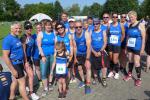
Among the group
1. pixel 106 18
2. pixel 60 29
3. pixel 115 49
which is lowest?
pixel 115 49

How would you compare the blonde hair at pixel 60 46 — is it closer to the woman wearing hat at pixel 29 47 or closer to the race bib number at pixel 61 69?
the race bib number at pixel 61 69

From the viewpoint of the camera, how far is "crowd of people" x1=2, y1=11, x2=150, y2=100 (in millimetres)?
8188

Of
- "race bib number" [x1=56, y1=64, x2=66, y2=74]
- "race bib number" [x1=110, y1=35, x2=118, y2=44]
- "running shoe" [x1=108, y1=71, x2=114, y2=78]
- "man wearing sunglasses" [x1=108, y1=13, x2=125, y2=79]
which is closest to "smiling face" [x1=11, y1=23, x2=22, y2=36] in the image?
"race bib number" [x1=56, y1=64, x2=66, y2=74]

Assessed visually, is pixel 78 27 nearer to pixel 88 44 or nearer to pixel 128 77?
pixel 88 44

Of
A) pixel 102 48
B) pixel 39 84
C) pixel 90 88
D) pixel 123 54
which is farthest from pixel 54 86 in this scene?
pixel 123 54

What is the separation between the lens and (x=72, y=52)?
8672 millimetres

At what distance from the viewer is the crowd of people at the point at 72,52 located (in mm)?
8188

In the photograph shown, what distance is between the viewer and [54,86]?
9516mm

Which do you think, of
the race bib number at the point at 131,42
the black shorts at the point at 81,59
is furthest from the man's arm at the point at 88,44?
the race bib number at the point at 131,42

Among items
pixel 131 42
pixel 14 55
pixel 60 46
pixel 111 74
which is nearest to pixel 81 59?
pixel 60 46

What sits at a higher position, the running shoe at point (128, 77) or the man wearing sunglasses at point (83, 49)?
the man wearing sunglasses at point (83, 49)

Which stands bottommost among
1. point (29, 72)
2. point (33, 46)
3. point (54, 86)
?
point (54, 86)

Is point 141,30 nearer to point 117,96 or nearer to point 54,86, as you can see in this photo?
point 117,96

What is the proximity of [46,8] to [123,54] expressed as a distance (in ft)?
367
